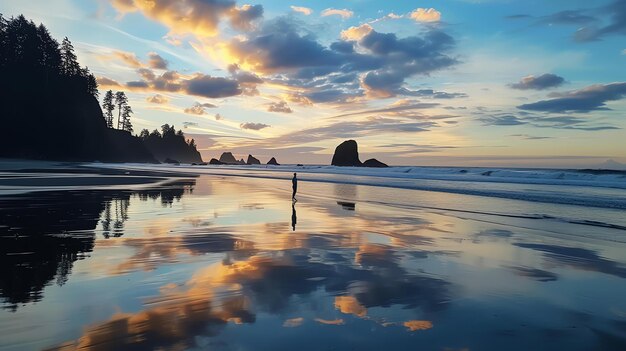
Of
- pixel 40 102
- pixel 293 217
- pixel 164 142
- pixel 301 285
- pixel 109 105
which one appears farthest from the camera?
pixel 164 142

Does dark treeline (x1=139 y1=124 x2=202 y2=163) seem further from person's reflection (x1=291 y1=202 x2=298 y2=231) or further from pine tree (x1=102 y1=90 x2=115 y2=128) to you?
person's reflection (x1=291 y1=202 x2=298 y2=231)

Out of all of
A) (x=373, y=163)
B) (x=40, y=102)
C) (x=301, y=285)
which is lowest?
(x=301, y=285)

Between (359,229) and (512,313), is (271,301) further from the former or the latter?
(359,229)

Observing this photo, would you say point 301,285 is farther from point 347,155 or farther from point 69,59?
point 347,155

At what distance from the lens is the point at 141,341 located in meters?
4.17

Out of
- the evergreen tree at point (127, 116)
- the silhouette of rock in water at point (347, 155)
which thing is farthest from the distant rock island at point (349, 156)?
the evergreen tree at point (127, 116)

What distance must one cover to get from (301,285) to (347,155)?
134367 mm

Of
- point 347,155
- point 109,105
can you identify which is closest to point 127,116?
point 109,105

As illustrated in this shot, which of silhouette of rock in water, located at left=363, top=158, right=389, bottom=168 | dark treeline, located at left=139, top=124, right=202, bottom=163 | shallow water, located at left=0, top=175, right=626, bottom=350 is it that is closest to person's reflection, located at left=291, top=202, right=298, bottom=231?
shallow water, located at left=0, top=175, right=626, bottom=350

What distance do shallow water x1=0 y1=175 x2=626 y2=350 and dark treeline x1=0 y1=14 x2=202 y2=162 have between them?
202 ft

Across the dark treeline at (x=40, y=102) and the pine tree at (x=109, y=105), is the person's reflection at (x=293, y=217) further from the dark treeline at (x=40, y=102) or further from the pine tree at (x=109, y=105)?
the pine tree at (x=109, y=105)

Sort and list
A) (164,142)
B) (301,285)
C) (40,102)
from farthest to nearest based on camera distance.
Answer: (164,142) → (40,102) → (301,285)

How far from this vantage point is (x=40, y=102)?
2552 inches

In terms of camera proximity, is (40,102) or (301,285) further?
(40,102)
